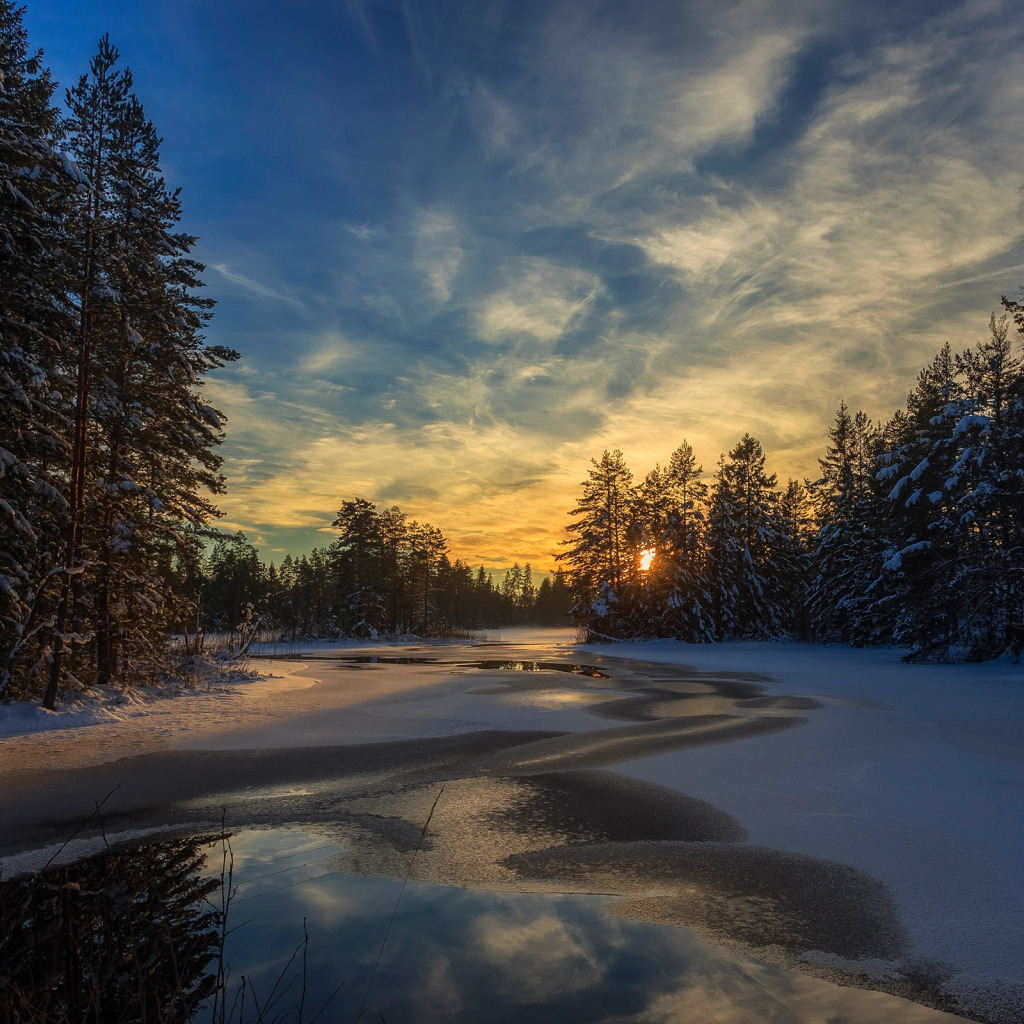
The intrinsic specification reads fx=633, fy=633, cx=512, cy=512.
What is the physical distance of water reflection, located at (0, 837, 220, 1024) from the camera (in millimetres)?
2936

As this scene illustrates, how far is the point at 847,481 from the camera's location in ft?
125

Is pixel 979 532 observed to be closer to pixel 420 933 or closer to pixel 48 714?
pixel 420 933

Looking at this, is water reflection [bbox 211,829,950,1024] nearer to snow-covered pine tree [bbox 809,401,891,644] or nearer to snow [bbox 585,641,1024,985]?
snow [bbox 585,641,1024,985]

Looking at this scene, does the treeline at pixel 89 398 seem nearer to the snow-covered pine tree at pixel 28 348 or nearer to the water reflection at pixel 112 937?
the snow-covered pine tree at pixel 28 348

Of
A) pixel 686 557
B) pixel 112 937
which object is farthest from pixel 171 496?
pixel 686 557

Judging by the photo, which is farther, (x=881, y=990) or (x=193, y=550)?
(x=193, y=550)

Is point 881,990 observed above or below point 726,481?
below

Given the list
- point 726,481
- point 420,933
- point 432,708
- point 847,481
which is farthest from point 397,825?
point 726,481

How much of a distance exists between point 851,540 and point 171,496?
34.7m

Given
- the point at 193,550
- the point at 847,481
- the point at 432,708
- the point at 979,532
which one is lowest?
the point at 432,708

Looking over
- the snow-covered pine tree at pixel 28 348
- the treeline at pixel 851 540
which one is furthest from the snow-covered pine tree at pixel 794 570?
the snow-covered pine tree at pixel 28 348

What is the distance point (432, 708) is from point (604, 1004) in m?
10.2

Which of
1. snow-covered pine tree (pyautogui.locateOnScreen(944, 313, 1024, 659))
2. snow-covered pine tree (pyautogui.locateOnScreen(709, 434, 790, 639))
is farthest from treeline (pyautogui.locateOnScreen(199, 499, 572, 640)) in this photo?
snow-covered pine tree (pyautogui.locateOnScreen(944, 313, 1024, 659))

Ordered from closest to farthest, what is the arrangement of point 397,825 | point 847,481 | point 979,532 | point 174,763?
1. point 397,825
2. point 174,763
3. point 979,532
4. point 847,481
